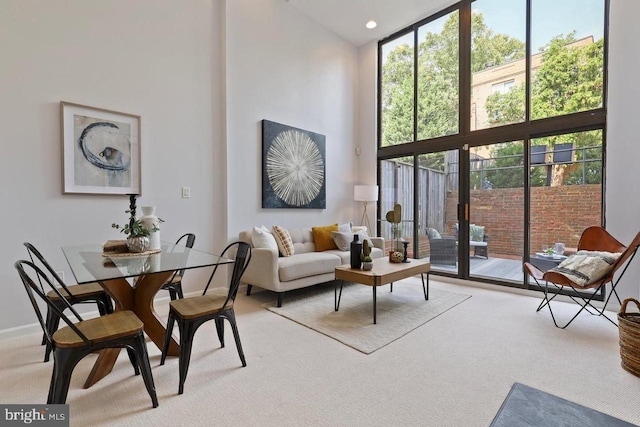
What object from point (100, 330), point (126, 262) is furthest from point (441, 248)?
point (100, 330)

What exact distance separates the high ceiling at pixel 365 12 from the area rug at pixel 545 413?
16.0ft

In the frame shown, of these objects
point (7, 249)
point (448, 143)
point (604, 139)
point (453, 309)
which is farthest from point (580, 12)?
point (7, 249)

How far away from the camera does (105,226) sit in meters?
3.01

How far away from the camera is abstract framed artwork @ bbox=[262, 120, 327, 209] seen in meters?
4.26

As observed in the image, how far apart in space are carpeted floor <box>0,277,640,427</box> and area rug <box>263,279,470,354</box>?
0.12m

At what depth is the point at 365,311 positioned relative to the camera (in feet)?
10.5

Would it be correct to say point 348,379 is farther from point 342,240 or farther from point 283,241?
point 342,240

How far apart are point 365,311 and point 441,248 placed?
2.13 m

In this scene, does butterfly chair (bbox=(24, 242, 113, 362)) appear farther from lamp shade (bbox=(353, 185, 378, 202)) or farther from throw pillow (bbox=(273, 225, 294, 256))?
lamp shade (bbox=(353, 185, 378, 202))

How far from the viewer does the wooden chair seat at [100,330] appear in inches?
58.7

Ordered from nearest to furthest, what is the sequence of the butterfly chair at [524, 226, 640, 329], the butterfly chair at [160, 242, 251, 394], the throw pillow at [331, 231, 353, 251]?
the butterfly chair at [160, 242, 251, 394], the butterfly chair at [524, 226, 640, 329], the throw pillow at [331, 231, 353, 251]

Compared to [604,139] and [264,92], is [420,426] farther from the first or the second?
[264,92]

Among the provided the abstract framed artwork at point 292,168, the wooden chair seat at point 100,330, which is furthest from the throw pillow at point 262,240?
the wooden chair seat at point 100,330

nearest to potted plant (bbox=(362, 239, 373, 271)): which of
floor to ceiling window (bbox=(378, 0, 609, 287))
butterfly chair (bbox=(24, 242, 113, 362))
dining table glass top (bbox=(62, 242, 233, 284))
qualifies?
floor to ceiling window (bbox=(378, 0, 609, 287))
